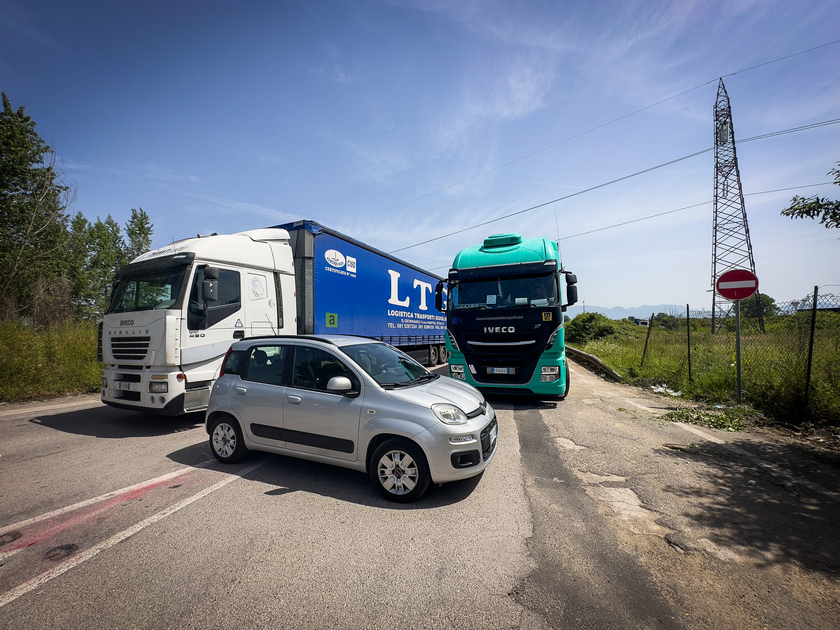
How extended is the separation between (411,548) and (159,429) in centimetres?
562

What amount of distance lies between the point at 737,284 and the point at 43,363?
641 inches

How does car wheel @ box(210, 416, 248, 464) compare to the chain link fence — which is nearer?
car wheel @ box(210, 416, 248, 464)

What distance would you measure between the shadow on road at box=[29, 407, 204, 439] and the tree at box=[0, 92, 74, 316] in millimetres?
13237

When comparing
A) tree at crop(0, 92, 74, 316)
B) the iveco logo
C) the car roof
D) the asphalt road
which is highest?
tree at crop(0, 92, 74, 316)

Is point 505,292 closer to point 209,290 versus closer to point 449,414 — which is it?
point 449,414

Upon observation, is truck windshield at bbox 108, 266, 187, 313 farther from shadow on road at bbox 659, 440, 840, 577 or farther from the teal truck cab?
shadow on road at bbox 659, 440, 840, 577

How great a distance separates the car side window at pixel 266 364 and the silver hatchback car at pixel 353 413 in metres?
0.01

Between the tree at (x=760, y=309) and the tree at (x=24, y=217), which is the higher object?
the tree at (x=24, y=217)

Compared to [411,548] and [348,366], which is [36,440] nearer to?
[348,366]

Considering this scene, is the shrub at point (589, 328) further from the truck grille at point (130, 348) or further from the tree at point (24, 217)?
the tree at point (24, 217)

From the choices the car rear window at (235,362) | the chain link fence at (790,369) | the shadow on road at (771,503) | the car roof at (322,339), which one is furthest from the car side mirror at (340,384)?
the chain link fence at (790,369)

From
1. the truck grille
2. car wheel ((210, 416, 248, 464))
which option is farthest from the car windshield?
the truck grille

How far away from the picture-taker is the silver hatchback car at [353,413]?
142 inches

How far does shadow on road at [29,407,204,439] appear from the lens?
6.19 m
